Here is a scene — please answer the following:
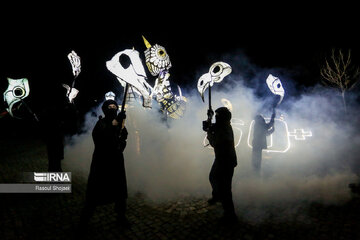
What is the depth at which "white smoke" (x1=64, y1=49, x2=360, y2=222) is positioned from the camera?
565 centimetres

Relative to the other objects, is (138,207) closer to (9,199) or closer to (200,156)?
(9,199)

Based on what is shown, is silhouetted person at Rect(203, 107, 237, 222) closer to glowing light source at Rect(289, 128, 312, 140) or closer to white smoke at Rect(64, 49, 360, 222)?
white smoke at Rect(64, 49, 360, 222)

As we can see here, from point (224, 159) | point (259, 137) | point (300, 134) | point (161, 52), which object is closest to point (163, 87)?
point (161, 52)

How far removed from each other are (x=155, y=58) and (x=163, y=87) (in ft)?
4.76

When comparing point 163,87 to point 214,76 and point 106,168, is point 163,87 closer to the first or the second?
point 214,76

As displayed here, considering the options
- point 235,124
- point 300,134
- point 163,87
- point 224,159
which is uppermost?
point 163,87

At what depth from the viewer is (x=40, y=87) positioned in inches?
773

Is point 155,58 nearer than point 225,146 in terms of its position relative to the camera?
No

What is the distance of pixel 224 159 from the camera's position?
4352 millimetres

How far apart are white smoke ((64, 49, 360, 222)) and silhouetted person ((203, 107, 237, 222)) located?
115 centimetres

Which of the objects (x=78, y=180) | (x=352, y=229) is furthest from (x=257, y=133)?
(x=78, y=180)

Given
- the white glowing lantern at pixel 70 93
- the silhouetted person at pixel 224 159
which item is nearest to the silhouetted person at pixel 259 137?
the silhouetted person at pixel 224 159

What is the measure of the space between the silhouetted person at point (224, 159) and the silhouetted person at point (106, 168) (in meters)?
1.93

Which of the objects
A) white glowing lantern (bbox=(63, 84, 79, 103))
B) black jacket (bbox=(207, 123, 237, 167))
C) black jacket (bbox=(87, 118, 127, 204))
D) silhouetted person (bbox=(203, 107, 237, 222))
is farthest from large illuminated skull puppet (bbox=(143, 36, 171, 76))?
black jacket (bbox=(87, 118, 127, 204))
